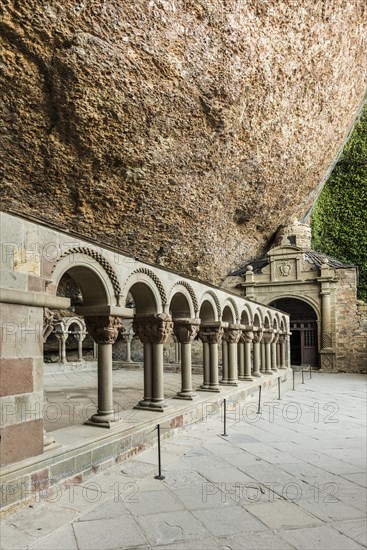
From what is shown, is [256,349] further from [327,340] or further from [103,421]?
[327,340]

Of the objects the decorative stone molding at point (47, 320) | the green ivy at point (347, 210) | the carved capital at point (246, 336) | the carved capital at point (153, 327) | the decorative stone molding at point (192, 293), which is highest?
the green ivy at point (347, 210)

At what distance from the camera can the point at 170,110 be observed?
13.3 metres

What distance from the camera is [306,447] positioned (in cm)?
544

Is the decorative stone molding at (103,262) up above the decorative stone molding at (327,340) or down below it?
above

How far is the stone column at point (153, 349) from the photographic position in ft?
20.3

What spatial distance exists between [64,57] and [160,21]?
2742 mm

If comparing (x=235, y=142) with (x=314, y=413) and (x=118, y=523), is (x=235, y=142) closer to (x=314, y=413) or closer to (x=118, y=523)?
(x=314, y=413)

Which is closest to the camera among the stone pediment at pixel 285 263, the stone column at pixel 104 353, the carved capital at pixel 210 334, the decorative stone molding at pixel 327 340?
the stone column at pixel 104 353

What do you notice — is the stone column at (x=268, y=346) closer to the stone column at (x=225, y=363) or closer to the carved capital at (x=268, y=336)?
the carved capital at (x=268, y=336)

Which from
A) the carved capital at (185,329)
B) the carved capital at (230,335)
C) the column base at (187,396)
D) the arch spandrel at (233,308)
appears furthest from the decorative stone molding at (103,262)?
the carved capital at (230,335)

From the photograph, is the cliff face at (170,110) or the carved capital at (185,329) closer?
the carved capital at (185,329)

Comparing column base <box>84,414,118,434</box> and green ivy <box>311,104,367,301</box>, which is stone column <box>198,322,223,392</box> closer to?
column base <box>84,414,118,434</box>

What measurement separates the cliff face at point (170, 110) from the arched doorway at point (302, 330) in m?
3.85

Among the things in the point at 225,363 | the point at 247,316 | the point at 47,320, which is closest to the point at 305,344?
the point at 247,316
